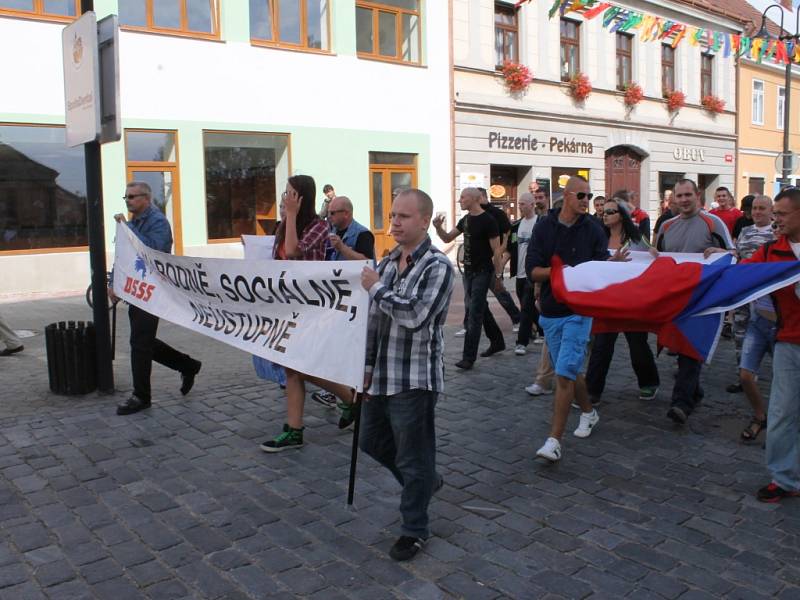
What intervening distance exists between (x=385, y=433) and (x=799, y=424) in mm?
2368

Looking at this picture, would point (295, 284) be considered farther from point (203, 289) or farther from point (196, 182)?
point (196, 182)

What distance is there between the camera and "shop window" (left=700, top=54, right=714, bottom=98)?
98.7 ft

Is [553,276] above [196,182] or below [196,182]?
below

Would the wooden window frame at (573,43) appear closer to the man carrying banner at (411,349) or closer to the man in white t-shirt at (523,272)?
the man in white t-shirt at (523,272)

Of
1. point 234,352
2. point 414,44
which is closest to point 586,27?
point 414,44

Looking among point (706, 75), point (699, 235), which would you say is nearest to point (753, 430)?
point (699, 235)

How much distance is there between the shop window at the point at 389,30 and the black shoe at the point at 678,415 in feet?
48.1

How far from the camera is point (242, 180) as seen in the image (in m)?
17.0

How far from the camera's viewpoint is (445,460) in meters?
5.14

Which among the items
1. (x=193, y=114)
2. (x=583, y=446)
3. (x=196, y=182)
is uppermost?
(x=193, y=114)

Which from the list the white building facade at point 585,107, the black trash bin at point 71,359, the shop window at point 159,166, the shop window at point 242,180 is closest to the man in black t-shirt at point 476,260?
the black trash bin at point 71,359

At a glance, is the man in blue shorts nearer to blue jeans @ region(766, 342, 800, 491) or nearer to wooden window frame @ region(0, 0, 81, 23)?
blue jeans @ region(766, 342, 800, 491)

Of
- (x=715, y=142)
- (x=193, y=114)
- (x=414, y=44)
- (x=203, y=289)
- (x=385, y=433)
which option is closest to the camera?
(x=385, y=433)

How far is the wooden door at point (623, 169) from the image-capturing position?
2605 centimetres
